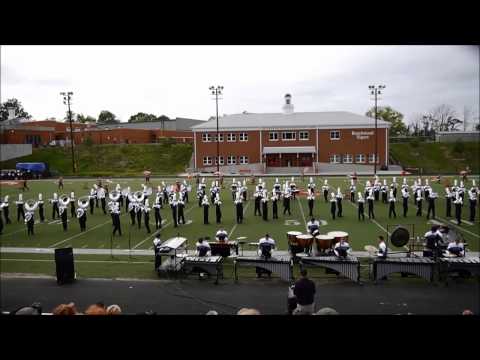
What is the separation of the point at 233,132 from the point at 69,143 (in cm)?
1544

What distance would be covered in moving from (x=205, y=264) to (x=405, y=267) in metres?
4.00

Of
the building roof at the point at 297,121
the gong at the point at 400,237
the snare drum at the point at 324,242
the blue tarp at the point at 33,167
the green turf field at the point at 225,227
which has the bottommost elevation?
the green turf field at the point at 225,227

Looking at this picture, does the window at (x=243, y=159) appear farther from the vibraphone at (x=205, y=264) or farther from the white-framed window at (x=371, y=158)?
the vibraphone at (x=205, y=264)

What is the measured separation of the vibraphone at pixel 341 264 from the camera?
820 centimetres

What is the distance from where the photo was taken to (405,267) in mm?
8133

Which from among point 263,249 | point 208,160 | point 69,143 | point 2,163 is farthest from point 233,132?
point 263,249

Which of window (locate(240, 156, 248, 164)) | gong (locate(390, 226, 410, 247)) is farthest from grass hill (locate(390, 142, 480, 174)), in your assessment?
gong (locate(390, 226, 410, 247))

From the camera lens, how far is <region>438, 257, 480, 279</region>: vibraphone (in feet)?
26.1

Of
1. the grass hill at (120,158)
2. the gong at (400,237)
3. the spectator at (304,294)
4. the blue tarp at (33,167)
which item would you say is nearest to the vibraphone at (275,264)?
the spectator at (304,294)

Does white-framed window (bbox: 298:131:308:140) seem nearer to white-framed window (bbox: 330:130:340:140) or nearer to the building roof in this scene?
the building roof

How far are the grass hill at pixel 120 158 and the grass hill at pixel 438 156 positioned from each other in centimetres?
2242

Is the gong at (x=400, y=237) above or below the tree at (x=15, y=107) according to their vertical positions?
below

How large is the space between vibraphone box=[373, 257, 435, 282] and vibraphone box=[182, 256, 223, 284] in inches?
124
